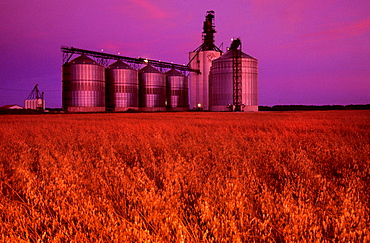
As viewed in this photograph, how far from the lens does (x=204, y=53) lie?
63.8 m

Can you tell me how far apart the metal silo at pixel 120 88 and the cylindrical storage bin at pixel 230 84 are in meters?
16.3

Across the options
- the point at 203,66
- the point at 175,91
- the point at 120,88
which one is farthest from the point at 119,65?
the point at 203,66

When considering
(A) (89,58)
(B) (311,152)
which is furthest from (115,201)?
(A) (89,58)

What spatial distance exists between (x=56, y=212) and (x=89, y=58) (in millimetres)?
51715

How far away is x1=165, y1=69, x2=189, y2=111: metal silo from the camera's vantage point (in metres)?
61.3

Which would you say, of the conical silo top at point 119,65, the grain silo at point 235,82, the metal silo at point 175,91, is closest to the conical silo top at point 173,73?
the metal silo at point 175,91

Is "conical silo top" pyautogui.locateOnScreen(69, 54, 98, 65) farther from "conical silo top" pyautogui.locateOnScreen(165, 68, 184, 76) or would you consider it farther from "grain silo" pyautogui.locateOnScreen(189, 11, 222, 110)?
"grain silo" pyautogui.locateOnScreen(189, 11, 222, 110)

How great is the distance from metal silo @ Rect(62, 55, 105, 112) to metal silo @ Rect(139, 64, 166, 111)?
10.5m

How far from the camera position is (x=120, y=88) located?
53.5 metres

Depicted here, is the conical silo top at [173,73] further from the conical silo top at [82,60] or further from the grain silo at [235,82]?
the conical silo top at [82,60]

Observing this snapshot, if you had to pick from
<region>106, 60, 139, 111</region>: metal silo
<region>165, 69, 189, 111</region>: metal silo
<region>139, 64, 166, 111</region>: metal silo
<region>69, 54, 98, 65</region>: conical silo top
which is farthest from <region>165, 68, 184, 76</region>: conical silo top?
<region>69, 54, 98, 65</region>: conical silo top

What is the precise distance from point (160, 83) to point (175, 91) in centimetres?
447

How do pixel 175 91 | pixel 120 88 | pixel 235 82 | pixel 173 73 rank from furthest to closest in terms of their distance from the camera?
pixel 173 73
pixel 175 91
pixel 120 88
pixel 235 82

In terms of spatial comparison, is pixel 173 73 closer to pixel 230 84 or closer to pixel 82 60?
pixel 230 84
